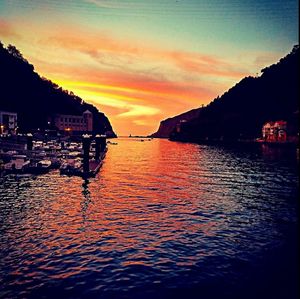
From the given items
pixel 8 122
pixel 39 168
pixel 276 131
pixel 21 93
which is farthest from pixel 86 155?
pixel 276 131

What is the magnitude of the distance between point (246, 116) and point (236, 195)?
16994 cm

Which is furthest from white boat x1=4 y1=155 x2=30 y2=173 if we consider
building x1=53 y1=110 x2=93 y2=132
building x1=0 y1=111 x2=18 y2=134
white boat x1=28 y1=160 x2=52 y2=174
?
building x1=53 y1=110 x2=93 y2=132

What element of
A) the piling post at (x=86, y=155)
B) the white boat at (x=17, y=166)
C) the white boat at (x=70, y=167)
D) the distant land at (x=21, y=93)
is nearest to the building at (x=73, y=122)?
the distant land at (x=21, y=93)

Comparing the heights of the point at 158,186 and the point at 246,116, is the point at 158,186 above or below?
below

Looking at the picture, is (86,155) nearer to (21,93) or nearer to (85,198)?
(85,198)

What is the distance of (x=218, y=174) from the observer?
4528 centimetres

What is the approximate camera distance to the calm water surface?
39.7 ft

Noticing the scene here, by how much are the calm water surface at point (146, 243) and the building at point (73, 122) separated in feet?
432

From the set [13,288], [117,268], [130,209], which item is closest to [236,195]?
[130,209]

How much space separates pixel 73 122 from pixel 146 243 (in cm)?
15972

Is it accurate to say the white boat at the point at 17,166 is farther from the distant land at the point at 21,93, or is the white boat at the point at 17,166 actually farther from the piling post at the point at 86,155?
the distant land at the point at 21,93

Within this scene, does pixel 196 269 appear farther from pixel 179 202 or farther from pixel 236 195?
pixel 236 195

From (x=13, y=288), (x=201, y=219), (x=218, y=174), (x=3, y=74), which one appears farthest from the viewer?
(x=3, y=74)

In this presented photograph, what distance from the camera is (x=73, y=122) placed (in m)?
168
